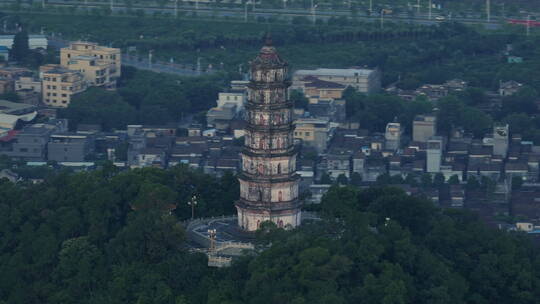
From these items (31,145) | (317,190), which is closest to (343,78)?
(31,145)

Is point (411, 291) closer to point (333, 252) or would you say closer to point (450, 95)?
point (333, 252)

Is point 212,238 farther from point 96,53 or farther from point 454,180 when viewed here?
point 96,53

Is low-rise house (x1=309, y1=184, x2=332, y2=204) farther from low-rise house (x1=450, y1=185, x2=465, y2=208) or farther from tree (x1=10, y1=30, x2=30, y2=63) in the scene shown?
tree (x1=10, y1=30, x2=30, y2=63)

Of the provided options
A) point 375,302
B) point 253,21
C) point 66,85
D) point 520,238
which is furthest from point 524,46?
point 375,302

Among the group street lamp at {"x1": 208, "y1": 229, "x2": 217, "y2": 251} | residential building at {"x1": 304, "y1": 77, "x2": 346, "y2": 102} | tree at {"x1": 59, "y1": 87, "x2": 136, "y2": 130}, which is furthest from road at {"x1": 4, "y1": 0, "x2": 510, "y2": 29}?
street lamp at {"x1": 208, "y1": 229, "x2": 217, "y2": 251}

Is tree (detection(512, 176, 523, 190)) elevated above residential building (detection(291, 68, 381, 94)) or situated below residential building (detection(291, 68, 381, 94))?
below
